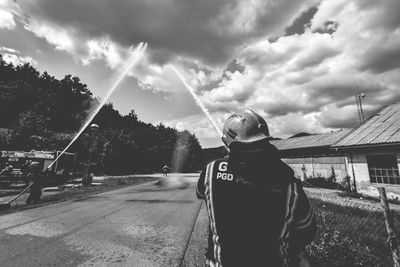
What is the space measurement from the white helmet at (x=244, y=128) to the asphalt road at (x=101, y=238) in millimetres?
3098

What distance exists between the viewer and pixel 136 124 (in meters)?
76.3

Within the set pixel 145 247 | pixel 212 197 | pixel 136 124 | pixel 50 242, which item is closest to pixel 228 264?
pixel 212 197

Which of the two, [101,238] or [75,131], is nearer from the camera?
[101,238]

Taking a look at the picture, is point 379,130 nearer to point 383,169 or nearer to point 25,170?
point 383,169

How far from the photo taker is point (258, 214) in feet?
4.19

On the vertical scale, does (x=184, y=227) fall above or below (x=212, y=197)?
below

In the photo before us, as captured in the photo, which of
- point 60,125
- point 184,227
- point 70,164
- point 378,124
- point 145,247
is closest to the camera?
point 145,247

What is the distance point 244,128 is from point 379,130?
16.3 metres

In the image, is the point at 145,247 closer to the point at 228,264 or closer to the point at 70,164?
the point at 228,264

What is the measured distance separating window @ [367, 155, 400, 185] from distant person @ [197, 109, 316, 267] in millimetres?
14492

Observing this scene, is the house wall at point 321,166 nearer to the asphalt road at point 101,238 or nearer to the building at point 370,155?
the building at point 370,155

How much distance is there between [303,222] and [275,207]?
209 mm

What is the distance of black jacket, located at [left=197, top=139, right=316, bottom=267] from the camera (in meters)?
1.28

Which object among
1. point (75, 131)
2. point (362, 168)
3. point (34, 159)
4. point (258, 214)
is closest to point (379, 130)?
point (362, 168)
